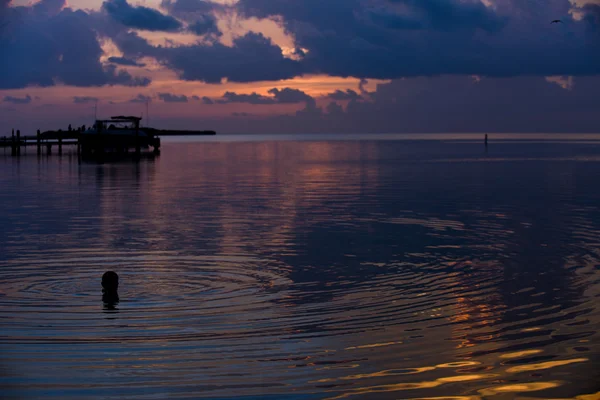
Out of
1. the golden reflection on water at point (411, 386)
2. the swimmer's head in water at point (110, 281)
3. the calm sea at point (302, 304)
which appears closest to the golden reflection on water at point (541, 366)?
the calm sea at point (302, 304)

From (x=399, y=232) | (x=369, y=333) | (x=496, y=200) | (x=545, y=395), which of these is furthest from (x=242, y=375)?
(x=496, y=200)

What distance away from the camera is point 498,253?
75.7ft

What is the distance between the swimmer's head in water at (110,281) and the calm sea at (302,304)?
279 mm

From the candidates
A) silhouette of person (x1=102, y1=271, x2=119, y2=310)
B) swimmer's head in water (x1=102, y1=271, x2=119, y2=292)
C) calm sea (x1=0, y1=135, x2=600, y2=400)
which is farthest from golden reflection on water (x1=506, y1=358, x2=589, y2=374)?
swimmer's head in water (x1=102, y1=271, x2=119, y2=292)

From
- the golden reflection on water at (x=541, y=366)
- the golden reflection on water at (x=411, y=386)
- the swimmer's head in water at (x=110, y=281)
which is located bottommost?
the golden reflection on water at (x=411, y=386)

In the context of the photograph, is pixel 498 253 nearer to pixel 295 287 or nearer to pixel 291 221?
pixel 295 287

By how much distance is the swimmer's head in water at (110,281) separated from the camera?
55.1 ft

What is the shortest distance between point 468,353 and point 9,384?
22.6 ft

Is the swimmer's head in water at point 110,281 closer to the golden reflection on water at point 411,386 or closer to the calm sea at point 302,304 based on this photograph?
the calm sea at point 302,304

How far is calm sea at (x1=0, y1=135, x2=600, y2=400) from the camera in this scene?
444 inches

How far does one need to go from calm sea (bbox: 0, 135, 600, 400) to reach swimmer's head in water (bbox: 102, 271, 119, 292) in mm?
279

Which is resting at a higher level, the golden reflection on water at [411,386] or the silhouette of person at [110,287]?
the silhouette of person at [110,287]

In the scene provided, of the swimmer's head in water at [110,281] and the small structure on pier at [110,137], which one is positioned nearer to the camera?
the swimmer's head in water at [110,281]

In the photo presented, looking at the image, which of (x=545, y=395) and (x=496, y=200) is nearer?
(x=545, y=395)
